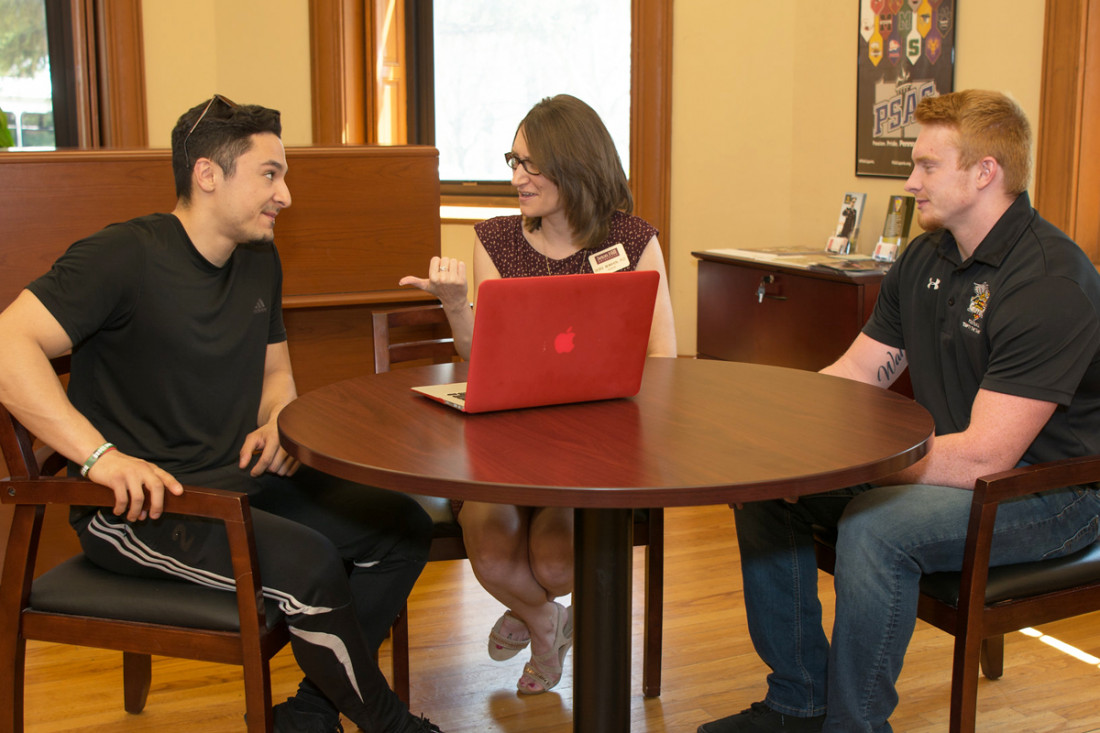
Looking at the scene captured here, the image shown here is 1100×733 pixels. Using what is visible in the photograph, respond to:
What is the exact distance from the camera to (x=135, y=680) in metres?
2.21

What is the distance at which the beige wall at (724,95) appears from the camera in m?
4.19

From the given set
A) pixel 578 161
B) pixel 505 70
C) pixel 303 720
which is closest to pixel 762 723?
pixel 303 720

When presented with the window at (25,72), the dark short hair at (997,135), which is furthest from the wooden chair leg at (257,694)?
the window at (25,72)

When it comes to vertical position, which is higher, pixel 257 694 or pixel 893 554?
pixel 893 554

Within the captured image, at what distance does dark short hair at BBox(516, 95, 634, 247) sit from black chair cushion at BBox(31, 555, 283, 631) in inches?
44.3

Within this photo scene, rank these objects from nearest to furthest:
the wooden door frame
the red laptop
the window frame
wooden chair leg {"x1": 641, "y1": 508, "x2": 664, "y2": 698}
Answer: the red laptop → wooden chair leg {"x1": 641, "y1": 508, "x2": 664, "y2": 698} → the wooden door frame → the window frame

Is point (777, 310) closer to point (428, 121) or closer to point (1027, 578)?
point (1027, 578)

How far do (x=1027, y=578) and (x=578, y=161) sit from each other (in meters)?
1.23

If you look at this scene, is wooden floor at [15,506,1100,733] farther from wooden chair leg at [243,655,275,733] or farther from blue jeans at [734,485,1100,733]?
wooden chair leg at [243,655,275,733]

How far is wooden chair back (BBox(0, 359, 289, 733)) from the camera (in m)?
1.57

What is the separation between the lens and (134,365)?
1848 mm

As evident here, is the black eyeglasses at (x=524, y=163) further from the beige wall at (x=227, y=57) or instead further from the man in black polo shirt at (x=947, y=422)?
the beige wall at (x=227, y=57)

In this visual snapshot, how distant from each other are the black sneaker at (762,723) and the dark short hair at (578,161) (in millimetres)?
1048

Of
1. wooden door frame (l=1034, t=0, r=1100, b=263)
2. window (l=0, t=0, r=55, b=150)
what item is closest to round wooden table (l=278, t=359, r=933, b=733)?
wooden door frame (l=1034, t=0, r=1100, b=263)
